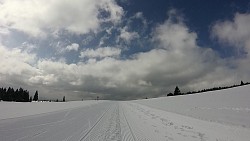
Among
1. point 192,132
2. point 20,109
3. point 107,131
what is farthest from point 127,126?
point 20,109

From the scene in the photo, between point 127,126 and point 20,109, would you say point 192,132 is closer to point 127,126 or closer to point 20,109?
point 127,126

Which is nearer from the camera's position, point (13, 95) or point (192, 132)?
point (192, 132)

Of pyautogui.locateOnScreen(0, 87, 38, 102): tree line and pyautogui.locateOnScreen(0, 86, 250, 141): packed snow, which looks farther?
pyautogui.locateOnScreen(0, 87, 38, 102): tree line

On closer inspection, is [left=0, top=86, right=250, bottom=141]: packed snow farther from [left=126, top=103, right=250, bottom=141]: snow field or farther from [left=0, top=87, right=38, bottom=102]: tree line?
[left=0, top=87, right=38, bottom=102]: tree line

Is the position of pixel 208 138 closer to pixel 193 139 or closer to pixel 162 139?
pixel 193 139

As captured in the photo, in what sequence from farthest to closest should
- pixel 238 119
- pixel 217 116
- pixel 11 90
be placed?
pixel 11 90
pixel 217 116
pixel 238 119

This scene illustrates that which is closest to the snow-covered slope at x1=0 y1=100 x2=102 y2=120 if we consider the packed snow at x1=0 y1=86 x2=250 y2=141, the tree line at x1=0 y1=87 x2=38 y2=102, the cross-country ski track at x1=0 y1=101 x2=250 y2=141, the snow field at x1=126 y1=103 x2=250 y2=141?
the packed snow at x1=0 y1=86 x2=250 y2=141

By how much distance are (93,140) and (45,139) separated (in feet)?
5.64

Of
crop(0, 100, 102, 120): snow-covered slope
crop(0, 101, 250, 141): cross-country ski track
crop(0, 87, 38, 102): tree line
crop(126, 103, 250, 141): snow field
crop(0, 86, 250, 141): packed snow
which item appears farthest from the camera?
crop(0, 87, 38, 102): tree line

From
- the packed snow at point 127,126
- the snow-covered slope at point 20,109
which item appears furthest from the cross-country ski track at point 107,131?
the snow-covered slope at point 20,109

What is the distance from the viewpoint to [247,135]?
36.9ft

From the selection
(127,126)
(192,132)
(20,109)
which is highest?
(20,109)

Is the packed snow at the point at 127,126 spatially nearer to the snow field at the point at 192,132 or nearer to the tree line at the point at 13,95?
the snow field at the point at 192,132

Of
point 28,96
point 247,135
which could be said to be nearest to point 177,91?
point 28,96
